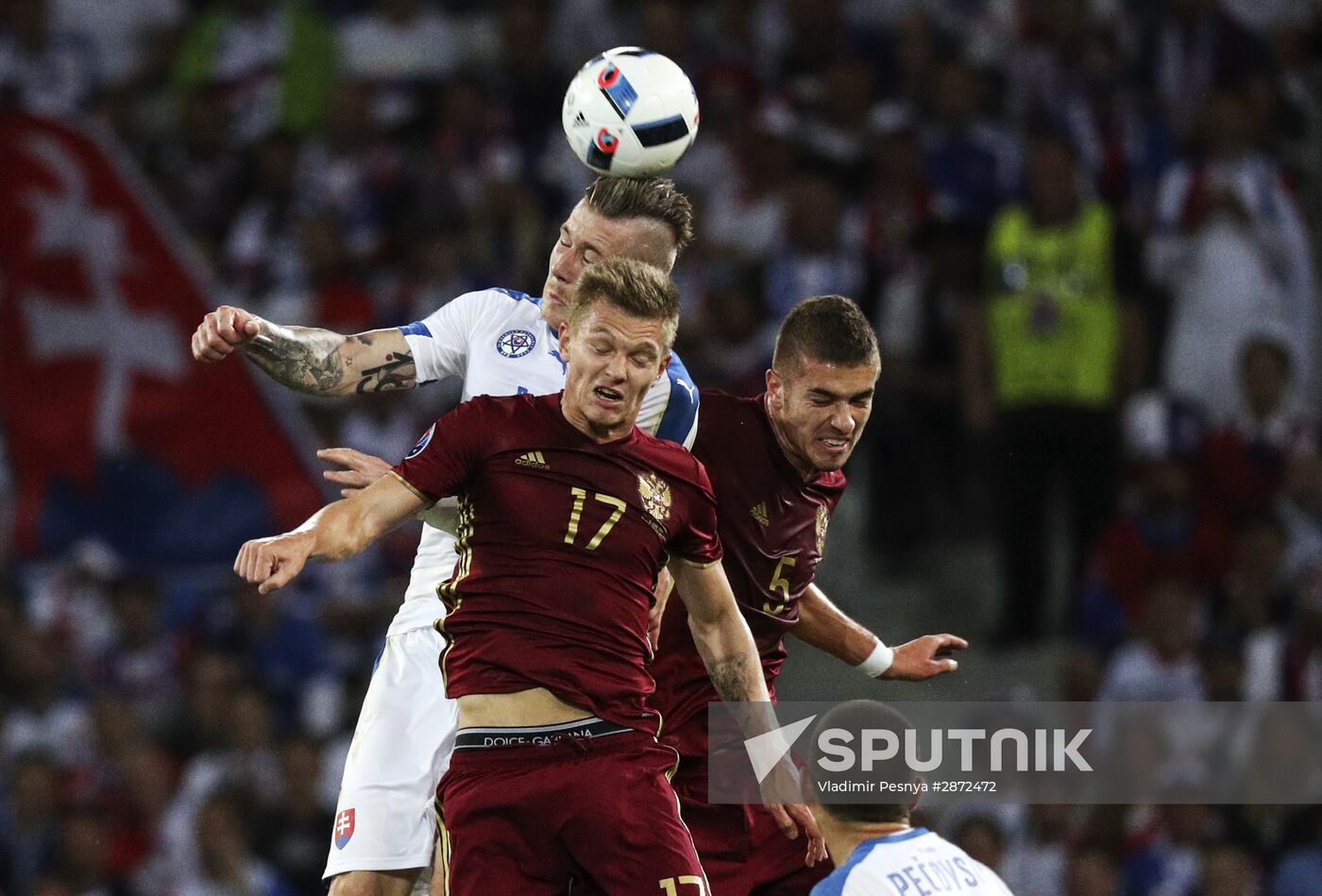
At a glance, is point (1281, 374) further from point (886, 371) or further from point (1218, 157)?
point (886, 371)

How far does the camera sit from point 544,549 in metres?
4.59

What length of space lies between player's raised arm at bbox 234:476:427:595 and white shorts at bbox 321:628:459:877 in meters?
0.98

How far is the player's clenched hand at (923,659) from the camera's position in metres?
5.87

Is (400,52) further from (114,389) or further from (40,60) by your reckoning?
(114,389)

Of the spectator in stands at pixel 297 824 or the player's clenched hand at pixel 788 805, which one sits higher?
the player's clenched hand at pixel 788 805

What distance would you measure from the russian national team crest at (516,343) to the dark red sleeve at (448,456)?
30.5 inches

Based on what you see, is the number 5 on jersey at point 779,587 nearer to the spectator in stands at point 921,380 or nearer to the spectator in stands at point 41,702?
the spectator in stands at point 921,380

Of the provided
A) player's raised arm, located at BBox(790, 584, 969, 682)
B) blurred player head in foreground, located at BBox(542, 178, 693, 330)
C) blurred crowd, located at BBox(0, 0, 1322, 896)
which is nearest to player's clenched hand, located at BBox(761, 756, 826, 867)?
player's raised arm, located at BBox(790, 584, 969, 682)

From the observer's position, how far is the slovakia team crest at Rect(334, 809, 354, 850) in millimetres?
5359

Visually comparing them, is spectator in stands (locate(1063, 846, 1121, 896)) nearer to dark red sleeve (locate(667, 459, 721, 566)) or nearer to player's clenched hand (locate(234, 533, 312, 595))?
dark red sleeve (locate(667, 459, 721, 566))

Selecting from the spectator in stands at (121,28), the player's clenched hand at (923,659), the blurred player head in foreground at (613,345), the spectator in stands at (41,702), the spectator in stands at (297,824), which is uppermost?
the spectator in stands at (121,28)

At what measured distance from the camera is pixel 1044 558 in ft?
31.1

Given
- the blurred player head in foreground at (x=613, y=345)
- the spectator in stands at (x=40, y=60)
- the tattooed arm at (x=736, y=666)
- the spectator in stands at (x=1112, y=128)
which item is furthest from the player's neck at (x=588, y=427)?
the spectator in stands at (x=40, y=60)

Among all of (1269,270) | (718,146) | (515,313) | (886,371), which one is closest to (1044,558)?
A: (886,371)
